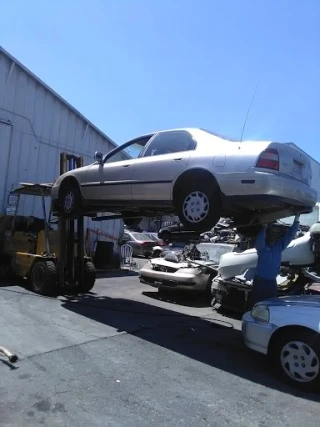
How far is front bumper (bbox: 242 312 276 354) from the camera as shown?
4738 mm

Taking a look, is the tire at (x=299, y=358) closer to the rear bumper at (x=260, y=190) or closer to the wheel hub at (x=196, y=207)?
the rear bumper at (x=260, y=190)

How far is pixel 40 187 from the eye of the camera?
959 cm

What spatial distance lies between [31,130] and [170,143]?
7895 millimetres

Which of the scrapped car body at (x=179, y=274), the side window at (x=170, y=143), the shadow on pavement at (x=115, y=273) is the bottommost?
the shadow on pavement at (x=115, y=273)

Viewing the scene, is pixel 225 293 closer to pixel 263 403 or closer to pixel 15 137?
pixel 263 403

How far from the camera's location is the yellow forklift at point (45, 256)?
8880mm

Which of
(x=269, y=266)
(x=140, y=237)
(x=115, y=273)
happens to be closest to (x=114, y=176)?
(x=269, y=266)

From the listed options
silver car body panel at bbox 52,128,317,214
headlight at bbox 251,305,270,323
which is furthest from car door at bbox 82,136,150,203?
headlight at bbox 251,305,270,323

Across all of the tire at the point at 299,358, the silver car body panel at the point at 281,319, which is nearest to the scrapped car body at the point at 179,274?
the silver car body panel at the point at 281,319

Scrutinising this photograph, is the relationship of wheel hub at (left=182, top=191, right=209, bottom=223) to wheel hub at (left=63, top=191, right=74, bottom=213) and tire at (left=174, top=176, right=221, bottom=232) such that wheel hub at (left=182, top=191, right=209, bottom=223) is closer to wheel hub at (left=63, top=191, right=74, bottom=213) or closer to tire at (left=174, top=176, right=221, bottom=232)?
tire at (left=174, top=176, right=221, bottom=232)

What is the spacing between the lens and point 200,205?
5711 millimetres

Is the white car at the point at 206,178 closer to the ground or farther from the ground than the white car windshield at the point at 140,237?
farther from the ground

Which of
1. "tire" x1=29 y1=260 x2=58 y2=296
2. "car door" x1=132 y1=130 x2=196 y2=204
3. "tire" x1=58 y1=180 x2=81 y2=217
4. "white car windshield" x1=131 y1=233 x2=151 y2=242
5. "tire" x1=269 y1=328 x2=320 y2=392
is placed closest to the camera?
"tire" x1=269 y1=328 x2=320 y2=392

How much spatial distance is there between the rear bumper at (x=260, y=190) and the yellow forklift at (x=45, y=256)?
464 centimetres
